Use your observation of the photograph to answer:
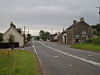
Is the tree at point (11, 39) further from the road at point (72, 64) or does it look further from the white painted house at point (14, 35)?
the road at point (72, 64)

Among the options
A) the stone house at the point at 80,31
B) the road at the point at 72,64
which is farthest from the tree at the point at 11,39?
the road at the point at 72,64

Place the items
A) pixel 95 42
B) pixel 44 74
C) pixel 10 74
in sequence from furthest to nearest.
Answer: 1. pixel 95 42
2. pixel 44 74
3. pixel 10 74

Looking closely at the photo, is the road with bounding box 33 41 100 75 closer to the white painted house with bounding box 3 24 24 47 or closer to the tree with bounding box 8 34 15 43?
the tree with bounding box 8 34 15 43

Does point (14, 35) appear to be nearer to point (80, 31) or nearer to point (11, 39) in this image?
point (11, 39)

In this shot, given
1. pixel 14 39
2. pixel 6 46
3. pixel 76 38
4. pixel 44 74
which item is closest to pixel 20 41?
pixel 14 39

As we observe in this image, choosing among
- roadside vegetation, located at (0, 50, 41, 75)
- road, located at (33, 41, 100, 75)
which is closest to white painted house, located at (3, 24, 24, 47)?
road, located at (33, 41, 100, 75)

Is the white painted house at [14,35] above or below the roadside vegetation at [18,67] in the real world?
above

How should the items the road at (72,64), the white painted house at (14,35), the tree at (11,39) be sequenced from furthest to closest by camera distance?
the white painted house at (14,35)
the tree at (11,39)
the road at (72,64)

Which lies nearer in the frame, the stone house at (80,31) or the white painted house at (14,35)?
the white painted house at (14,35)

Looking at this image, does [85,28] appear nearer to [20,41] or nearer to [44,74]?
[20,41]

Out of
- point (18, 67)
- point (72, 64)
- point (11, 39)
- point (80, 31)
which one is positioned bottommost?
point (72, 64)

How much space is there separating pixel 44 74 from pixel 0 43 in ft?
237

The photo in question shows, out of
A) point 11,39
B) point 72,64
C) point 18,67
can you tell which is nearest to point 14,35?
point 11,39

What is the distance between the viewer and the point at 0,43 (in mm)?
85688
